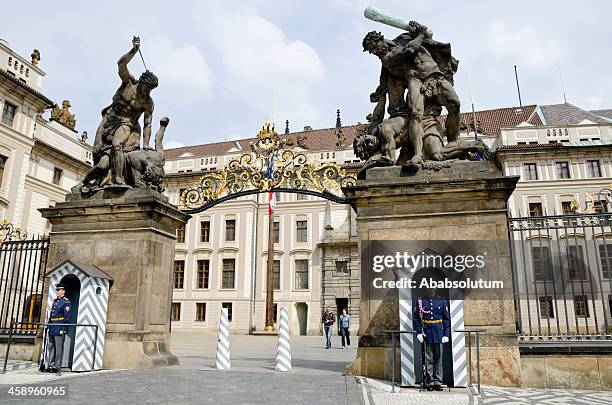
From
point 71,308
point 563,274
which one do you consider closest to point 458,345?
point 563,274

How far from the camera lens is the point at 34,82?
30766 mm

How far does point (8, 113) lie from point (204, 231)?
1851 cm

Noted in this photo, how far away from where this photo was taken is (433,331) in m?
6.81

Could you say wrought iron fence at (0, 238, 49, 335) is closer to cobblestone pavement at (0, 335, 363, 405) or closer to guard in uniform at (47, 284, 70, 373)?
guard in uniform at (47, 284, 70, 373)

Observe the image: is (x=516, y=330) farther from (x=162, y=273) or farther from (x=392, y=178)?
(x=162, y=273)

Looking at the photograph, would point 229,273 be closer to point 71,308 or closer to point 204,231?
point 204,231

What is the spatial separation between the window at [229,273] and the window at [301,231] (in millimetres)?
5862

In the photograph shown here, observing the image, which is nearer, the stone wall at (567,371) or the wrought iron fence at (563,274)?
the stone wall at (567,371)

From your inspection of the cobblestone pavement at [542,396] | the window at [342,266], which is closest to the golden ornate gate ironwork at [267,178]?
the cobblestone pavement at [542,396]

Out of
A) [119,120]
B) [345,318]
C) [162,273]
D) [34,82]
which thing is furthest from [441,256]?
[34,82]

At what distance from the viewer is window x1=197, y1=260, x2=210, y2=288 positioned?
41375mm

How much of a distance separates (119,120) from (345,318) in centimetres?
1402

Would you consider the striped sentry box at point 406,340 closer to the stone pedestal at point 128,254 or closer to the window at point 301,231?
the stone pedestal at point 128,254

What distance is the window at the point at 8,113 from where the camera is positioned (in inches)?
1094
